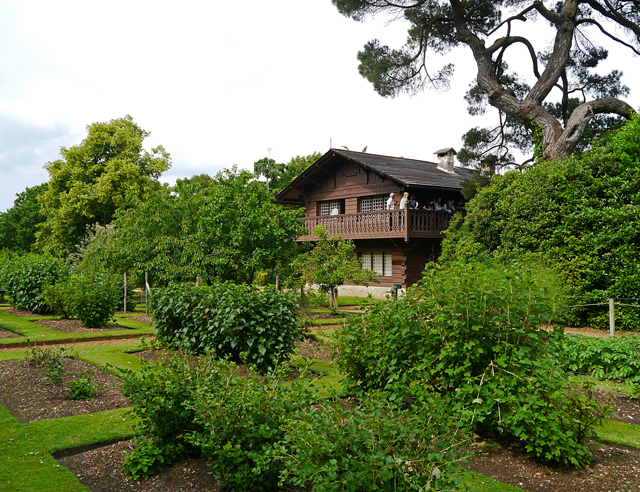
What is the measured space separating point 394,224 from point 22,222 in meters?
48.6

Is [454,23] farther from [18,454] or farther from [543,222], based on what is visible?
[18,454]

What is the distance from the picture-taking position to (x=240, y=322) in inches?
308

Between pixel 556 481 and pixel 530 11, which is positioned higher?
pixel 530 11

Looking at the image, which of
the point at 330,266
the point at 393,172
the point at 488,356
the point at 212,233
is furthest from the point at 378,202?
the point at 488,356

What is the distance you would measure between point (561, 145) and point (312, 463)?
2005 centimetres

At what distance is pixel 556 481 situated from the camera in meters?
4.45

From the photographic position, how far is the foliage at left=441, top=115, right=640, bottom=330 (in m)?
15.4

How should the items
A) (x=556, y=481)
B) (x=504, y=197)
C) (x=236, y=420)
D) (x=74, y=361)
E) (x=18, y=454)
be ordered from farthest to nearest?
(x=504, y=197) → (x=74, y=361) → (x=18, y=454) → (x=556, y=481) → (x=236, y=420)

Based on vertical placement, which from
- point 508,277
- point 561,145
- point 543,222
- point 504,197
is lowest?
point 508,277

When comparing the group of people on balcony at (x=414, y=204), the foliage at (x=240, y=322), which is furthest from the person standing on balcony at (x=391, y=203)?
the foliage at (x=240, y=322)

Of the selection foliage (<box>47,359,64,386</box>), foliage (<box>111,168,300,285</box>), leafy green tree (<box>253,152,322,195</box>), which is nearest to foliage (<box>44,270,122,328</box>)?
foliage (<box>111,168,300,285</box>)

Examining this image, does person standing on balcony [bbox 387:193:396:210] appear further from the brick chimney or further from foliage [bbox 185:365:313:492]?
foliage [bbox 185:365:313:492]

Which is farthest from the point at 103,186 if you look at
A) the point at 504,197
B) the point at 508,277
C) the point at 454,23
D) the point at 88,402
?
the point at 508,277

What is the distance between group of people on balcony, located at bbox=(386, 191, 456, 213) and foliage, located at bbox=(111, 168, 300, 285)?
29.8 ft
